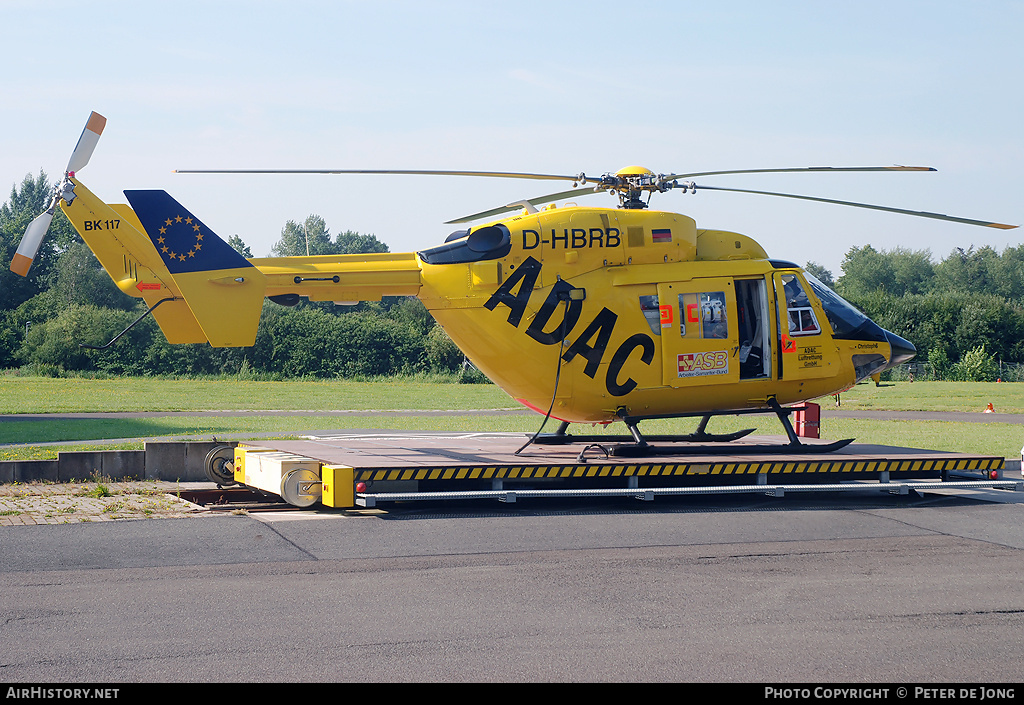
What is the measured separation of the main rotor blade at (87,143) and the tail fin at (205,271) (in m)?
0.74

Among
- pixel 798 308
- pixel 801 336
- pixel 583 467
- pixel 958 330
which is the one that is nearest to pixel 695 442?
pixel 801 336

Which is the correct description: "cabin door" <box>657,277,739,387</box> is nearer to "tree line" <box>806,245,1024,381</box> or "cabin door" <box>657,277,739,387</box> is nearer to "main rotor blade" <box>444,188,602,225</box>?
"main rotor blade" <box>444,188,602,225</box>

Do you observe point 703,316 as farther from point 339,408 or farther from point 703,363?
point 339,408

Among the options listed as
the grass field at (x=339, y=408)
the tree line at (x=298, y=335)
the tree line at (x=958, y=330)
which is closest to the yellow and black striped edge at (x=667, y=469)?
the grass field at (x=339, y=408)

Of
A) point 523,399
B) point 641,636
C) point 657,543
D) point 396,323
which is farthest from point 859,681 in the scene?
point 396,323

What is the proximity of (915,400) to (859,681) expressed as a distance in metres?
38.2

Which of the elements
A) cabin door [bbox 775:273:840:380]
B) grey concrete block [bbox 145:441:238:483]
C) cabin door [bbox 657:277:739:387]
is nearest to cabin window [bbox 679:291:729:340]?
cabin door [bbox 657:277:739:387]

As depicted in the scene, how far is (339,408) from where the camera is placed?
116ft

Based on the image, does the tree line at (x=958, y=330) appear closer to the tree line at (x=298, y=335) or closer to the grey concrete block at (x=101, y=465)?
the tree line at (x=298, y=335)

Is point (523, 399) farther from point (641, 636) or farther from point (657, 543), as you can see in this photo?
point (641, 636)

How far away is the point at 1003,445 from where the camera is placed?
21.3 metres

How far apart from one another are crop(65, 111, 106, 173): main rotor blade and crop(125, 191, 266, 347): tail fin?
2.43 ft

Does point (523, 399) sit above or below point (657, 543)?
above

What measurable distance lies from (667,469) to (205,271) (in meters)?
6.41
